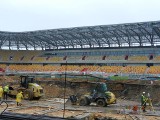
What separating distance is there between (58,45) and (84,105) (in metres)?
49.6

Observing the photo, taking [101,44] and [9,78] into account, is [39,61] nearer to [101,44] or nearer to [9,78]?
[101,44]

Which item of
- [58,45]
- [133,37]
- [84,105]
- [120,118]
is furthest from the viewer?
[58,45]

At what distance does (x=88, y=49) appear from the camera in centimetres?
6969

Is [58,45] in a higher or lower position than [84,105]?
higher

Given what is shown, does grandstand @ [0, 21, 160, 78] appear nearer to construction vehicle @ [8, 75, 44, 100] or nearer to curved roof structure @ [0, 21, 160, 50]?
curved roof structure @ [0, 21, 160, 50]

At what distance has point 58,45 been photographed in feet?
242

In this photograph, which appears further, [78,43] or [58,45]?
[58,45]

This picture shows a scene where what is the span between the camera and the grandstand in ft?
177

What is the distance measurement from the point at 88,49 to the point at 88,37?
7.93 m

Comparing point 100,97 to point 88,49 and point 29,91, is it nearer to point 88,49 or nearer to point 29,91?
point 29,91

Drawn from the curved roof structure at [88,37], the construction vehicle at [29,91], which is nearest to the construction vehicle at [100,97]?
the construction vehicle at [29,91]

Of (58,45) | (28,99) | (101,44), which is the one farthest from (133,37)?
(28,99)

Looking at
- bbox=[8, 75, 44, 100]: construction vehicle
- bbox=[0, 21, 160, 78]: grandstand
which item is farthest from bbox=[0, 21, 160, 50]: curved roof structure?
bbox=[8, 75, 44, 100]: construction vehicle

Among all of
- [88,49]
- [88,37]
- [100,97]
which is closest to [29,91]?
[100,97]
